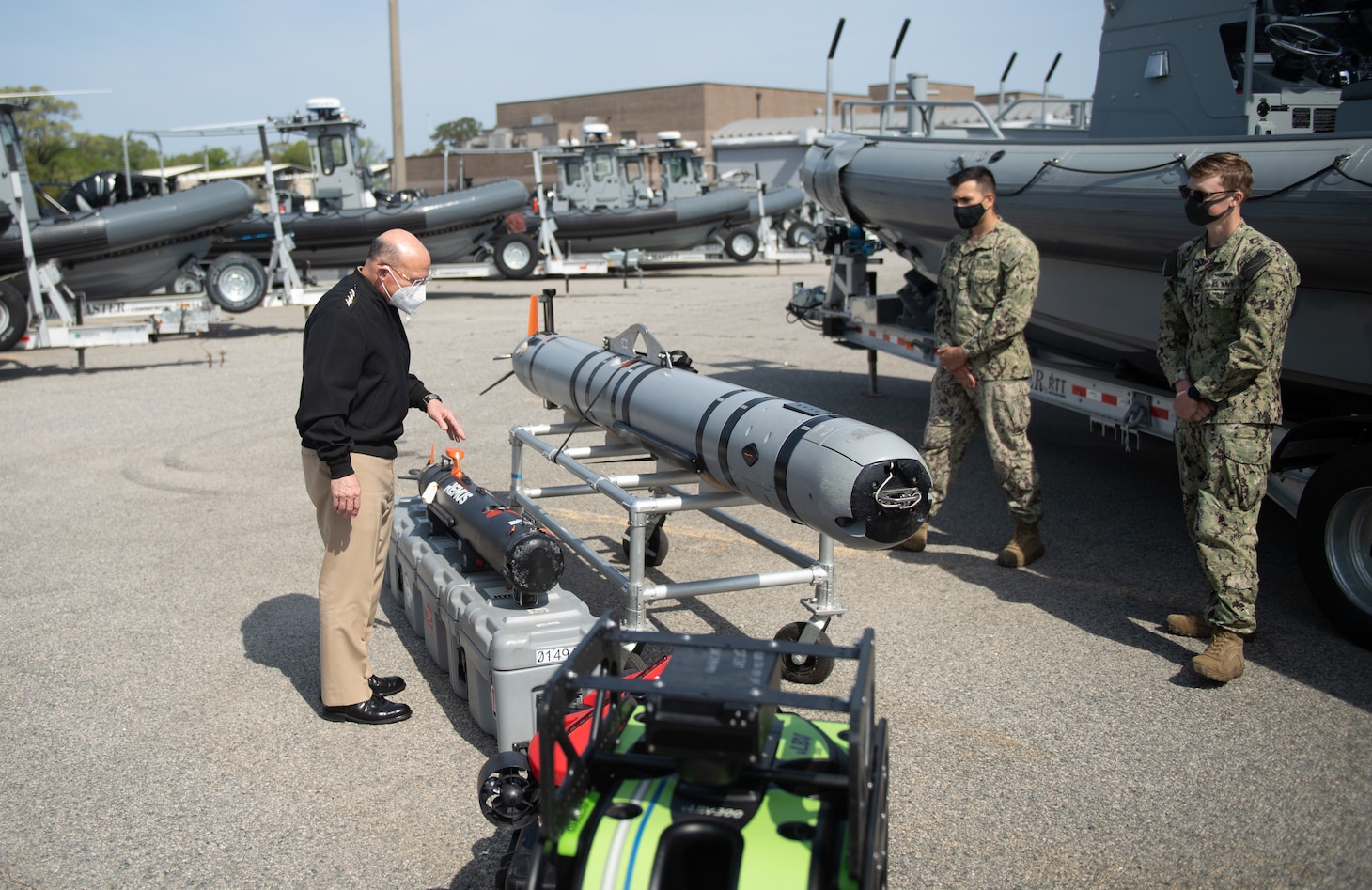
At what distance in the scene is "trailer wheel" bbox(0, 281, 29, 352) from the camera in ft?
37.2

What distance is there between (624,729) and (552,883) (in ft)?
1.48

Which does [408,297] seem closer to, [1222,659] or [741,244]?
[1222,659]

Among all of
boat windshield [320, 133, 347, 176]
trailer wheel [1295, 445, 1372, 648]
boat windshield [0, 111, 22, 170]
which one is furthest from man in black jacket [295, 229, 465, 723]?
boat windshield [320, 133, 347, 176]

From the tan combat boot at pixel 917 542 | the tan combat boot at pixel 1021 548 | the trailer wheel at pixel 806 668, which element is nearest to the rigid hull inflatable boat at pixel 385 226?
the tan combat boot at pixel 917 542

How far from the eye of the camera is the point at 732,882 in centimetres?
203

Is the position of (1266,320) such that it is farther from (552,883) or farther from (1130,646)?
(552,883)

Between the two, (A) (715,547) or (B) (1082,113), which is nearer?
(A) (715,547)

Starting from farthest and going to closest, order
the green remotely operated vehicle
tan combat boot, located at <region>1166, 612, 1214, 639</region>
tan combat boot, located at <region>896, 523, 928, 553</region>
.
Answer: tan combat boot, located at <region>896, 523, 928, 553</region>, tan combat boot, located at <region>1166, 612, 1214, 639</region>, the green remotely operated vehicle

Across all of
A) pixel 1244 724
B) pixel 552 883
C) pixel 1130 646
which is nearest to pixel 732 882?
pixel 552 883

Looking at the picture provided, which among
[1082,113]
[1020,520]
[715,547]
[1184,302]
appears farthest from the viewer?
[1082,113]

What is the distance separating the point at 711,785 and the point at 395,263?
2191 millimetres

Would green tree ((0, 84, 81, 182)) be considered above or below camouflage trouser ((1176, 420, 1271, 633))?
above

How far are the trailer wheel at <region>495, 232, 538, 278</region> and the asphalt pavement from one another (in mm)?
12488

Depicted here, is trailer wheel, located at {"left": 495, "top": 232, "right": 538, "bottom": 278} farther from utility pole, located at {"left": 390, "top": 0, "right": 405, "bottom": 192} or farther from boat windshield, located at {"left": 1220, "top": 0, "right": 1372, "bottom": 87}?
boat windshield, located at {"left": 1220, "top": 0, "right": 1372, "bottom": 87}
